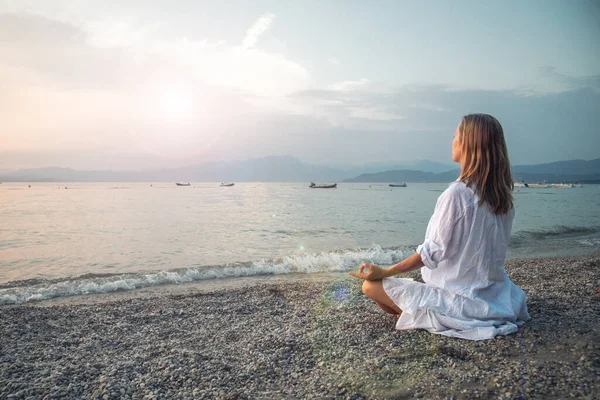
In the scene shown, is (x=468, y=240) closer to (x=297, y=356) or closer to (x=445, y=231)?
(x=445, y=231)

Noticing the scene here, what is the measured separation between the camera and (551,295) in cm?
666

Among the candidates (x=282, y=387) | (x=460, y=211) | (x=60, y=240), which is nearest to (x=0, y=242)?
(x=60, y=240)

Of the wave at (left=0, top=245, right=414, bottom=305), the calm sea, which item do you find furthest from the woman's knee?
the calm sea

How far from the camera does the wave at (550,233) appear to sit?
804 inches

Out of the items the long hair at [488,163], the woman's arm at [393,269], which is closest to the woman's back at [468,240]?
the long hair at [488,163]

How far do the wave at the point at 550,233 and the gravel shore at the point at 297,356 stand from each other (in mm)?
14543

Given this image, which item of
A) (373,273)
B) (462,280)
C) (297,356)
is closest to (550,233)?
(462,280)

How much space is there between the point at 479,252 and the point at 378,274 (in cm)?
119

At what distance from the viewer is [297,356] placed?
15.1ft

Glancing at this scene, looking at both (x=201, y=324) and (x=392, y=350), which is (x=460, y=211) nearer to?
(x=392, y=350)

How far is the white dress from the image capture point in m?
4.05

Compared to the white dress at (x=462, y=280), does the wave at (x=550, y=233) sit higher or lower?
lower

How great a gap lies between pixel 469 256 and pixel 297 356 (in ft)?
7.98

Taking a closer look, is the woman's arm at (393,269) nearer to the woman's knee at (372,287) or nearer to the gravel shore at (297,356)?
the woman's knee at (372,287)
